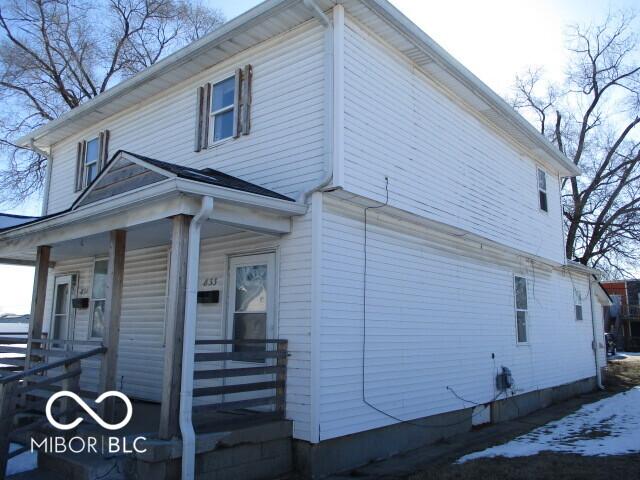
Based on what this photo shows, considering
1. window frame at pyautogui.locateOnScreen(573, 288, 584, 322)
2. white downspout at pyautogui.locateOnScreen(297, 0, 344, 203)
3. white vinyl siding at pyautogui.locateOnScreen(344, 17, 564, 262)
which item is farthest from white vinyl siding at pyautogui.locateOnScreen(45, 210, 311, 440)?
window frame at pyautogui.locateOnScreen(573, 288, 584, 322)

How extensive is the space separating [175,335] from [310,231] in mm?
2236

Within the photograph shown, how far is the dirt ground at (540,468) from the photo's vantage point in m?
6.53

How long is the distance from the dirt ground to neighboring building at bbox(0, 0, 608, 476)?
1.19 metres

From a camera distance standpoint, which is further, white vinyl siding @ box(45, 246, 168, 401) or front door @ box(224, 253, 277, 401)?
white vinyl siding @ box(45, 246, 168, 401)

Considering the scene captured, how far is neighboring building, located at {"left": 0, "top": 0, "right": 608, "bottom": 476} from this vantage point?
22.9 feet

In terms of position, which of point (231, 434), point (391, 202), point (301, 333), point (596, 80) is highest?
point (596, 80)

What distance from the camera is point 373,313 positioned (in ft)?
26.3

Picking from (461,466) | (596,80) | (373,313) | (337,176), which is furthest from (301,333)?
(596,80)

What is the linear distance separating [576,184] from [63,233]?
2776cm

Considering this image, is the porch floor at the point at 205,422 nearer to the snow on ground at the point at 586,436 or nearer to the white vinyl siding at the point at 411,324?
the white vinyl siding at the point at 411,324

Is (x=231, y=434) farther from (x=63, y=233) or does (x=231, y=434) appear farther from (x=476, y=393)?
(x=476, y=393)

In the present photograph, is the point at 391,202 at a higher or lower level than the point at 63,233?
higher

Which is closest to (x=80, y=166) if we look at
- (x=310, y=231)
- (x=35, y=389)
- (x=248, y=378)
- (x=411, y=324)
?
(x=35, y=389)

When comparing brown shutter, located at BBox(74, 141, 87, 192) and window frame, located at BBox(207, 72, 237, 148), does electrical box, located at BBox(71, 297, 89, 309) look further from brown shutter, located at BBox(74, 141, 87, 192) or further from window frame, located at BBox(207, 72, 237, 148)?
window frame, located at BBox(207, 72, 237, 148)
